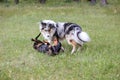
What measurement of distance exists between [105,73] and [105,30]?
6.22 metres

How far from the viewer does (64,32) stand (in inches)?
327

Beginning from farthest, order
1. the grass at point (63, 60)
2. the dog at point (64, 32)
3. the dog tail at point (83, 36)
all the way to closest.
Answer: the dog at point (64, 32) < the dog tail at point (83, 36) < the grass at point (63, 60)

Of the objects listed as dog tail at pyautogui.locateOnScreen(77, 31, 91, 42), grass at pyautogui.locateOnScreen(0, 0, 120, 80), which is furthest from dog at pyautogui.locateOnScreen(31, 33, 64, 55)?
dog tail at pyautogui.locateOnScreen(77, 31, 91, 42)

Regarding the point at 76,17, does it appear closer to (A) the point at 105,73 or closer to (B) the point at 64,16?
(B) the point at 64,16

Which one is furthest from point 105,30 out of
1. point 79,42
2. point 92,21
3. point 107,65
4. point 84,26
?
point 107,65

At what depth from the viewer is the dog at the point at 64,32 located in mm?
8070

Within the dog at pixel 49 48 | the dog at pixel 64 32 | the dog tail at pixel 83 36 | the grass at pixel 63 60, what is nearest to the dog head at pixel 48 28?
the dog at pixel 64 32

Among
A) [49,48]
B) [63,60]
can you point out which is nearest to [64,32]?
[49,48]

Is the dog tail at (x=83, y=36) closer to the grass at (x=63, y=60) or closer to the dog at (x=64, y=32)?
the dog at (x=64, y=32)

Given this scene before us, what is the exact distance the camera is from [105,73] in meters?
6.57

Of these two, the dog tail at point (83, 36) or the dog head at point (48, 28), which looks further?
the dog head at point (48, 28)

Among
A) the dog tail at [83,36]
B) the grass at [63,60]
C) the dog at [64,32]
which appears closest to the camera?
the grass at [63,60]

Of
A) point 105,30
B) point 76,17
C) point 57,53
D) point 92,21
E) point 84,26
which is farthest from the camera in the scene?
point 76,17

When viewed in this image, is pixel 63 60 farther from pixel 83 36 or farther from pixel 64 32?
pixel 64 32
